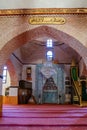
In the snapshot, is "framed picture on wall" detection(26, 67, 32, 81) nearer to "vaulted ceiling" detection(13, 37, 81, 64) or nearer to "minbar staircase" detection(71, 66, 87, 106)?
"vaulted ceiling" detection(13, 37, 81, 64)

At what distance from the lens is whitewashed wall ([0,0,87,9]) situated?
740 cm

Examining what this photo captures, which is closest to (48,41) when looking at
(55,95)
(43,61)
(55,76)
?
(43,61)

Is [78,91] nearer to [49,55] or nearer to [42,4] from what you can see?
[49,55]

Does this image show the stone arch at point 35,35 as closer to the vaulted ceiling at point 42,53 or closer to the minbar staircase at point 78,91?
the minbar staircase at point 78,91

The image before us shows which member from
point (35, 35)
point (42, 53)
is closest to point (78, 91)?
point (42, 53)

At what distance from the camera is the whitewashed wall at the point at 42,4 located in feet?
24.3

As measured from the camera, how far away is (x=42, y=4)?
7.48 meters

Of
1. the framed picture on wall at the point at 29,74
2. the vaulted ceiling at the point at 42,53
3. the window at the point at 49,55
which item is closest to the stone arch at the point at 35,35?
the vaulted ceiling at the point at 42,53

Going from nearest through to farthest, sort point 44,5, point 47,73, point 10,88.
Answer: point 44,5, point 10,88, point 47,73

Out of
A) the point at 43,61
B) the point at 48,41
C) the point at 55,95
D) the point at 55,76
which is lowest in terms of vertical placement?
the point at 55,95

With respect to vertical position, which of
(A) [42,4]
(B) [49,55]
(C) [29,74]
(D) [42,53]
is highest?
(D) [42,53]

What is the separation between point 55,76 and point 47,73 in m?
0.72

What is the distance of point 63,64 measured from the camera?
18.6 metres

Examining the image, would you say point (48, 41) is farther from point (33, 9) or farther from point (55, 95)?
point (33, 9)
